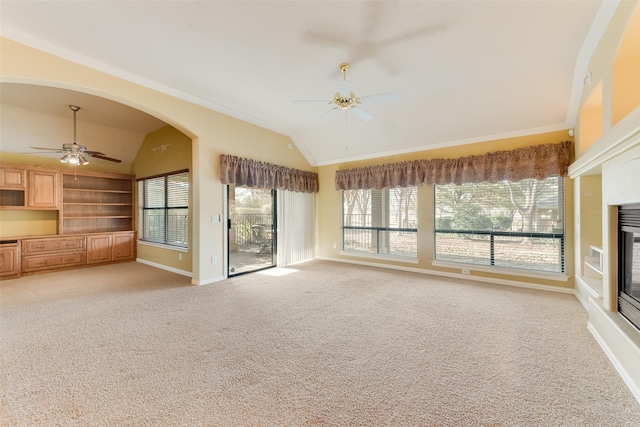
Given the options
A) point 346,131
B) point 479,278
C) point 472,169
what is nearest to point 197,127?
point 346,131

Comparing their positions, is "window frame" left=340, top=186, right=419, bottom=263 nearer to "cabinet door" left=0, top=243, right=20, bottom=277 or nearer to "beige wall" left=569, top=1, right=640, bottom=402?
"beige wall" left=569, top=1, right=640, bottom=402

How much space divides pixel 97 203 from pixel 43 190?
95cm

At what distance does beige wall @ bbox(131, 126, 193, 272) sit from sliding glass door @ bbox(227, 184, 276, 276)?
0.85m

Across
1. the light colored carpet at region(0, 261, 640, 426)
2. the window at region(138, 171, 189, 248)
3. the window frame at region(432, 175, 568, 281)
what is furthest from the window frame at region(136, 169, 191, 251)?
the window frame at region(432, 175, 568, 281)

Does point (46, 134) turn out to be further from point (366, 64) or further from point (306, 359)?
point (306, 359)

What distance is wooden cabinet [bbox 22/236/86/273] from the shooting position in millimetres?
4992

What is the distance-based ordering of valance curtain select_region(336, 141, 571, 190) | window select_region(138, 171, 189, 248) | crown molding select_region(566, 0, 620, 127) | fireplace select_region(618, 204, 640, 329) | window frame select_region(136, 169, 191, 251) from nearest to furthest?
1. fireplace select_region(618, 204, 640, 329)
2. crown molding select_region(566, 0, 620, 127)
3. valance curtain select_region(336, 141, 571, 190)
4. window frame select_region(136, 169, 191, 251)
5. window select_region(138, 171, 189, 248)

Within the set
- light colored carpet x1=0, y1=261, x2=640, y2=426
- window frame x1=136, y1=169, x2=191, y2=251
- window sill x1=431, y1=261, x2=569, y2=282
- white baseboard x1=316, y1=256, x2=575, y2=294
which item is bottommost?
light colored carpet x1=0, y1=261, x2=640, y2=426

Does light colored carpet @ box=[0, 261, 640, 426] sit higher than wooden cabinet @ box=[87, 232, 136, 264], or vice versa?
wooden cabinet @ box=[87, 232, 136, 264]

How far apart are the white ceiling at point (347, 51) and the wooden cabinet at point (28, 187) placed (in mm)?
1469

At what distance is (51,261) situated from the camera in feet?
17.4

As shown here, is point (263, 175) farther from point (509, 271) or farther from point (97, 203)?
point (509, 271)

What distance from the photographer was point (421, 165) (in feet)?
16.8

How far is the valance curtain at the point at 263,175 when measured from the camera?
4.58m
